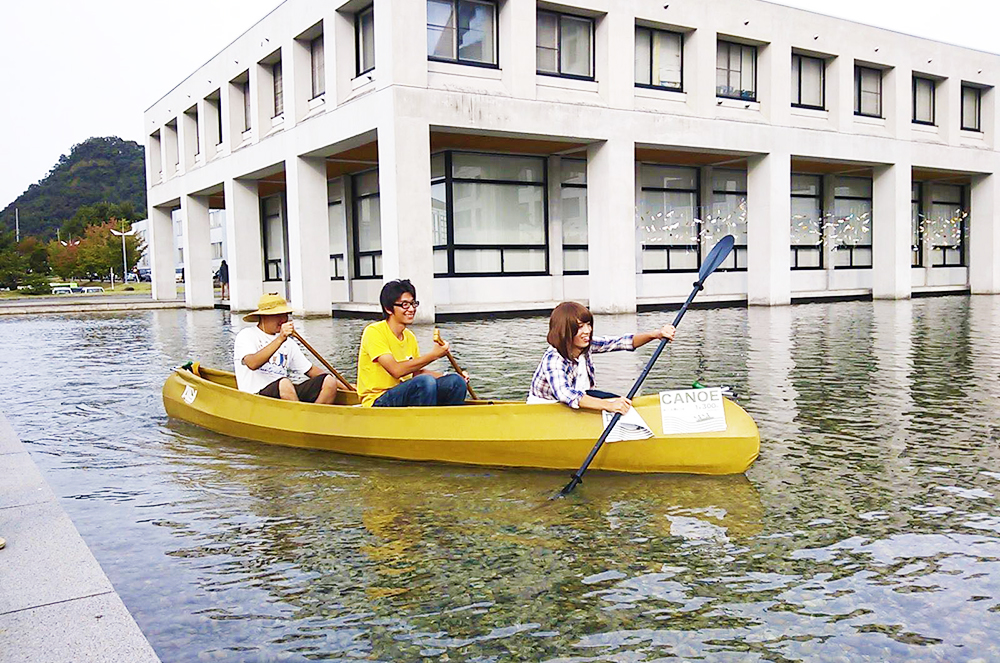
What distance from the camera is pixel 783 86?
2708cm

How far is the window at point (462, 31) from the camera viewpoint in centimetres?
2200

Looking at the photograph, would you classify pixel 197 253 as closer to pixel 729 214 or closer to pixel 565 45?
pixel 565 45

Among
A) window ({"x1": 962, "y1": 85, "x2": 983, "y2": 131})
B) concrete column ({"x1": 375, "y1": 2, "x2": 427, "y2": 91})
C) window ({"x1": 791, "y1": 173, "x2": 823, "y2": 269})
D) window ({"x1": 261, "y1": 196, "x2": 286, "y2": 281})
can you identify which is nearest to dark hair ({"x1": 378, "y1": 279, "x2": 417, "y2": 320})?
concrete column ({"x1": 375, "y1": 2, "x2": 427, "y2": 91})

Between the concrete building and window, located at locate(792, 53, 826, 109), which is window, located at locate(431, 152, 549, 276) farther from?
window, located at locate(792, 53, 826, 109)

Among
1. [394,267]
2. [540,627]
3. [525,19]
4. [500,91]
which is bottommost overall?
[540,627]

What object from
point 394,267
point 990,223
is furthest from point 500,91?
point 990,223

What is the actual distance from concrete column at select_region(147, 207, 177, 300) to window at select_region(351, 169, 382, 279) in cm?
1705

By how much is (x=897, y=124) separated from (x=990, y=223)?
23.8 feet

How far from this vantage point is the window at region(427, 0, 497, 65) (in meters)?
22.0

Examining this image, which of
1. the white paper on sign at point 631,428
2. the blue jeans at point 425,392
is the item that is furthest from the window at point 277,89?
the white paper on sign at point 631,428

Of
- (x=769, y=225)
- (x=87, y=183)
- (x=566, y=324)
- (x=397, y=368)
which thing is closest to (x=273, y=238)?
(x=769, y=225)

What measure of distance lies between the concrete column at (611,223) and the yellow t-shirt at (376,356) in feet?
55.1

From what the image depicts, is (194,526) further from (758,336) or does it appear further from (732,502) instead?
(758,336)

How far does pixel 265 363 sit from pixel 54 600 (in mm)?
4323
